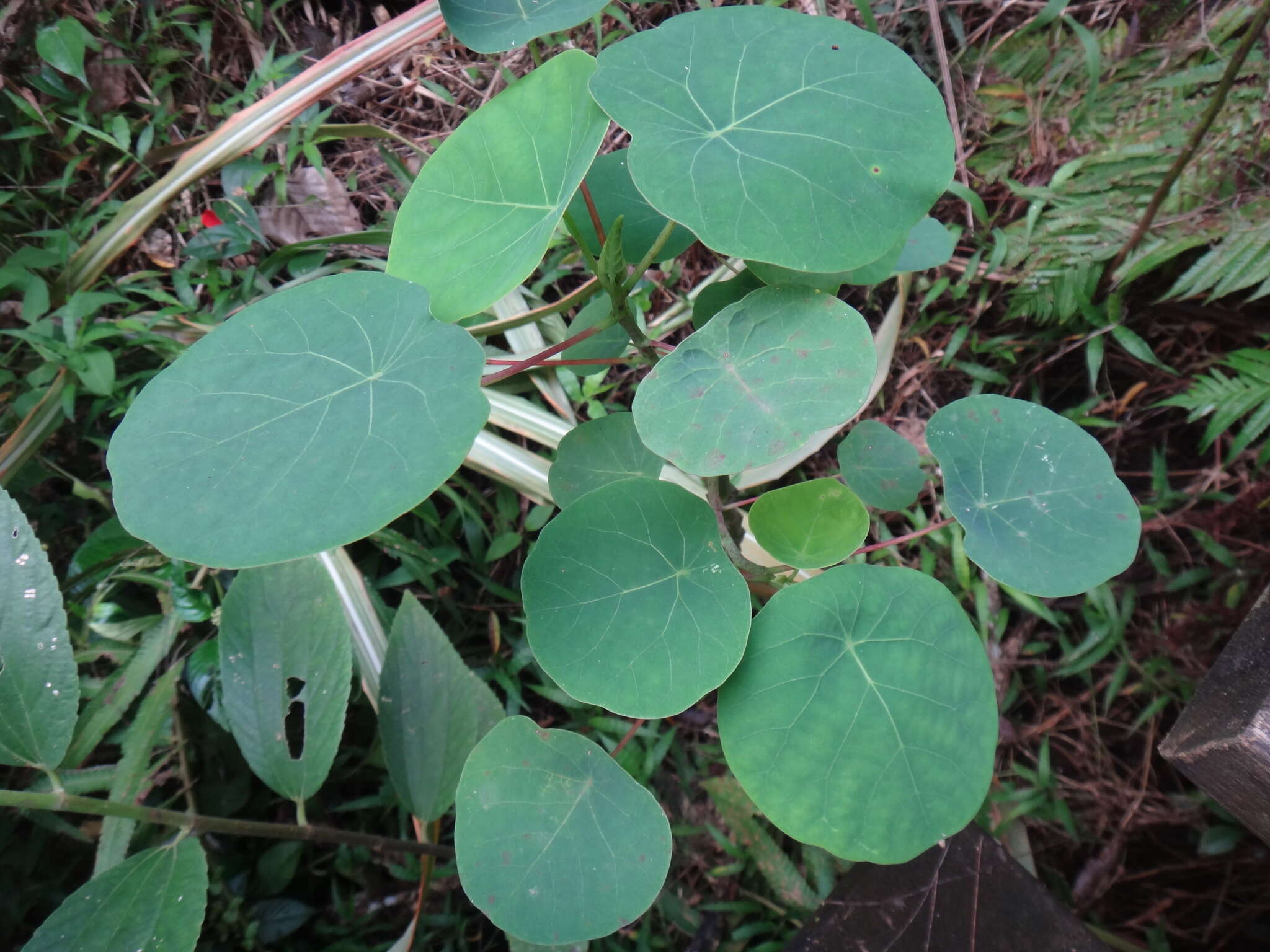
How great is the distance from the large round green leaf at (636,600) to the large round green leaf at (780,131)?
1.02 ft

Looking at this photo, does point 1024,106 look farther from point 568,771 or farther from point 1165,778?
point 568,771

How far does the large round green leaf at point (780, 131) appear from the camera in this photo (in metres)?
0.69

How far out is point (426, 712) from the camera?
1.09m

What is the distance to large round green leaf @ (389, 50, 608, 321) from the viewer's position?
2.45ft

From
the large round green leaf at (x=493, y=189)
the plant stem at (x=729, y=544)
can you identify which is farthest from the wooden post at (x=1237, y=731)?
the large round green leaf at (x=493, y=189)

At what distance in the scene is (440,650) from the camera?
1104mm

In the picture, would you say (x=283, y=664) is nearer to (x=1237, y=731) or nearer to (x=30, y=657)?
(x=30, y=657)

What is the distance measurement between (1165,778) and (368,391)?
1792 millimetres

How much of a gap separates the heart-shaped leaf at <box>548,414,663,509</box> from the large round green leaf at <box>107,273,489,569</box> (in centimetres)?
34

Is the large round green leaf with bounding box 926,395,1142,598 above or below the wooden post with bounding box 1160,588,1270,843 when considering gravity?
above

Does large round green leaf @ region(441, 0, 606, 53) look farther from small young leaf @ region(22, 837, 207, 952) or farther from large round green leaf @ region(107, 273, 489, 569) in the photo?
small young leaf @ region(22, 837, 207, 952)

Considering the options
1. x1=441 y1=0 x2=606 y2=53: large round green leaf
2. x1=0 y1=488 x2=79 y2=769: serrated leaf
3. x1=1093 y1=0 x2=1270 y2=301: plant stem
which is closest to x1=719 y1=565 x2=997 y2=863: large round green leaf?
x1=441 y1=0 x2=606 y2=53: large round green leaf

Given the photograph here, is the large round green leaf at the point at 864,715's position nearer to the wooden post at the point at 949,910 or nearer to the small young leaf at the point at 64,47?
the wooden post at the point at 949,910

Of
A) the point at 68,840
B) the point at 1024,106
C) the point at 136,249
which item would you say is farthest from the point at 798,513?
the point at 136,249
